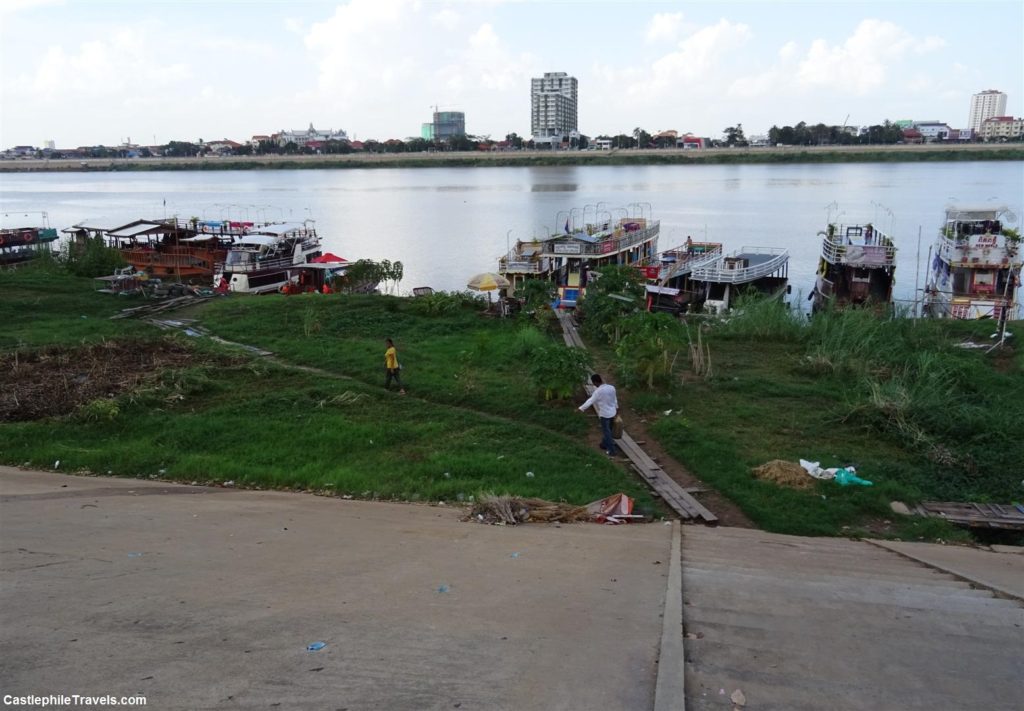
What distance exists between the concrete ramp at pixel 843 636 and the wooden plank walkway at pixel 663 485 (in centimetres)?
158

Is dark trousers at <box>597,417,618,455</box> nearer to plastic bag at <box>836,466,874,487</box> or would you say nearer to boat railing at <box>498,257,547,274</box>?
plastic bag at <box>836,466,874,487</box>

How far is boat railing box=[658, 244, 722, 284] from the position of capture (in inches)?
1200

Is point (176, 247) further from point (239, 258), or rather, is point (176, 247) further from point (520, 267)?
point (520, 267)

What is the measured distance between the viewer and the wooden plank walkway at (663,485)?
8.69 m

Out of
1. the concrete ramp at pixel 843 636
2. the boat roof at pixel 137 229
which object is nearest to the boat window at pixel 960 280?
the concrete ramp at pixel 843 636

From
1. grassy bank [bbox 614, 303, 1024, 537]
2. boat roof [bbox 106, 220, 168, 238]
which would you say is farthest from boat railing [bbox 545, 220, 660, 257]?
boat roof [bbox 106, 220, 168, 238]

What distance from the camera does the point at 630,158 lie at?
144625mm

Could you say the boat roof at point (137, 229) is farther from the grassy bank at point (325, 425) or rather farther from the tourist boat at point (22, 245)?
the grassy bank at point (325, 425)

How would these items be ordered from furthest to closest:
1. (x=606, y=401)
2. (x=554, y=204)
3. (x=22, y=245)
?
(x=554, y=204)
(x=22, y=245)
(x=606, y=401)

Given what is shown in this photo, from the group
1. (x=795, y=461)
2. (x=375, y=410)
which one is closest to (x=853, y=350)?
(x=795, y=461)

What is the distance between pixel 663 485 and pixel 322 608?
5.51 m

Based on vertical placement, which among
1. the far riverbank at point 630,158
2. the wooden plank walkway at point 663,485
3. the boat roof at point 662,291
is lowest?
the boat roof at point 662,291

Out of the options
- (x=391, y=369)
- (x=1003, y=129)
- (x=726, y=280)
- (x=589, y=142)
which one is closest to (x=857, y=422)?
(x=391, y=369)

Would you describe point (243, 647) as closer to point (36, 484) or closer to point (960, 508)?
point (36, 484)
